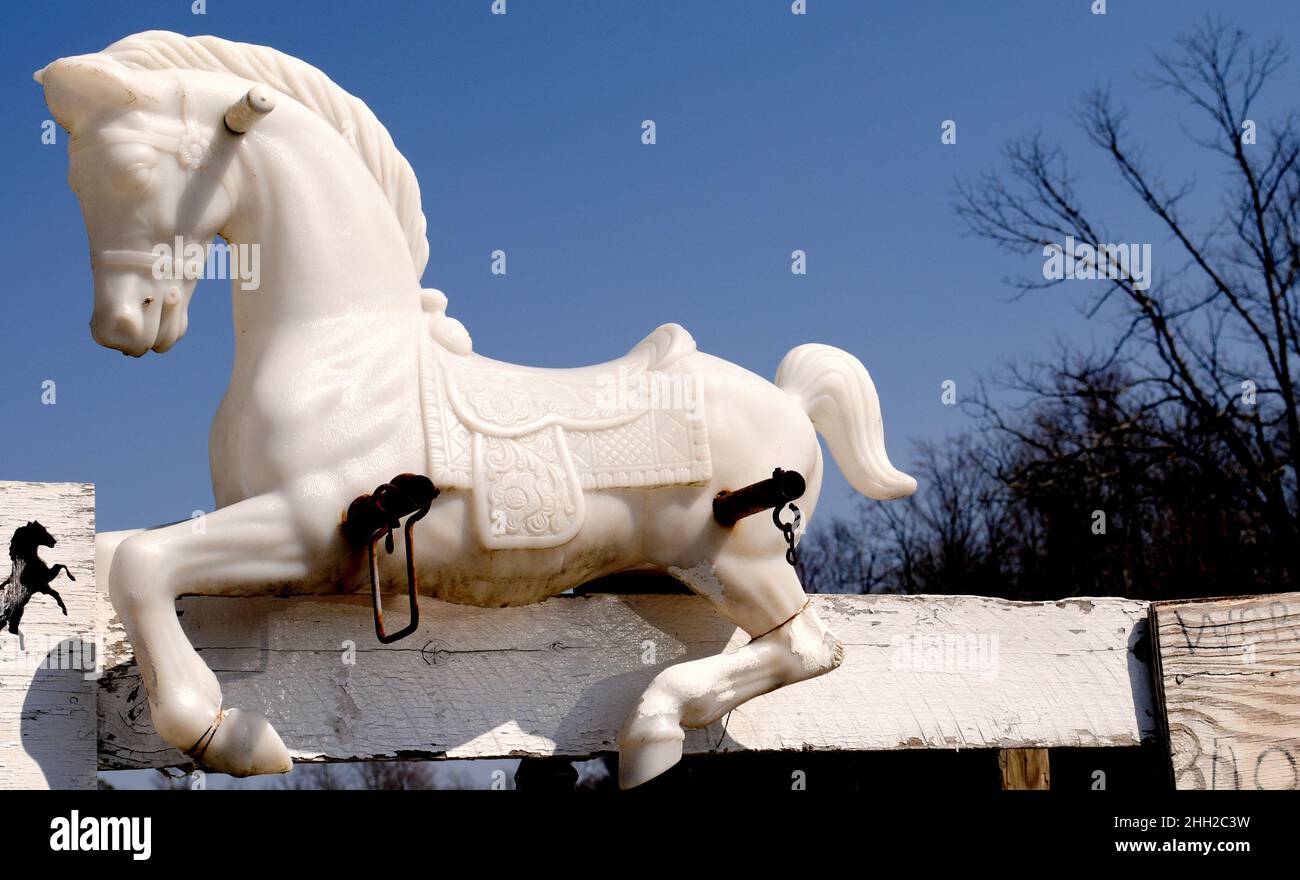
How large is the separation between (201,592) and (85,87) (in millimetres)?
642

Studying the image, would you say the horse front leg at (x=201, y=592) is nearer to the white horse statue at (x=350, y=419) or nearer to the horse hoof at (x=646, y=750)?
the white horse statue at (x=350, y=419)

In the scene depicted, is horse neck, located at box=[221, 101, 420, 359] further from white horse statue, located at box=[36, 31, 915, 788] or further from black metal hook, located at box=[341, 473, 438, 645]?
black metal hook, located at box=[341, 473, 438, 645]

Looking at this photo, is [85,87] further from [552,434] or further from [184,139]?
[552,434]

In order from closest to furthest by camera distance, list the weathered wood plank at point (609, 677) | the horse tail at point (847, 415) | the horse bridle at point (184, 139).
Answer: the horse bridle at point (184, 139) < the weathered wood plank at point (609, 677) < the horse tail at point (847, 415)

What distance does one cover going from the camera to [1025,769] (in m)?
2.88

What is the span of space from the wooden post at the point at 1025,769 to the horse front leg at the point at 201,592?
1748mm

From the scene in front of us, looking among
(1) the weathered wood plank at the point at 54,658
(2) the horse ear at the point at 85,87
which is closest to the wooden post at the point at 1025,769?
(1) the weathered wood plank at the point at 54,658

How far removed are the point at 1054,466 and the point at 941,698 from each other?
776 cm

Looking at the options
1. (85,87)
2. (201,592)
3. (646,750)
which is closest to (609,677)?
(646,750)

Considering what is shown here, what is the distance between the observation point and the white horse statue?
1649 mm

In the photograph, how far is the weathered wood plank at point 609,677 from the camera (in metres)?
1.79

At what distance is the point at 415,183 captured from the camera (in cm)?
195

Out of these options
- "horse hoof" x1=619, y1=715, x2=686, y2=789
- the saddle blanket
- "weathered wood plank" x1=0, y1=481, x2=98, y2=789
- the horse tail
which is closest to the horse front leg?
"weathered wood plank" x1=0, y1=481, x2=98, y2=789
